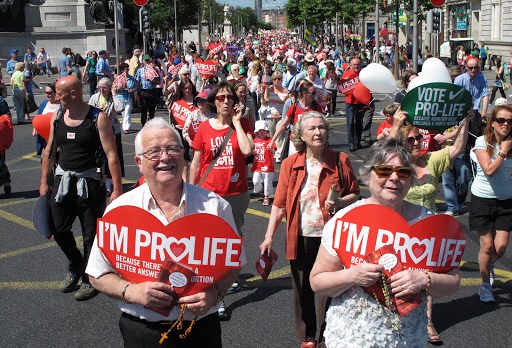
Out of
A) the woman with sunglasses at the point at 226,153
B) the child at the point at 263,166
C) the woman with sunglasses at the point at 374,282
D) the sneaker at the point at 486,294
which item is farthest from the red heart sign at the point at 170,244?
the child at the point at 263,166

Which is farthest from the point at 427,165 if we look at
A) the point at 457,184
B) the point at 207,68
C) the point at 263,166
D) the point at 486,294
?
the point at 207,68

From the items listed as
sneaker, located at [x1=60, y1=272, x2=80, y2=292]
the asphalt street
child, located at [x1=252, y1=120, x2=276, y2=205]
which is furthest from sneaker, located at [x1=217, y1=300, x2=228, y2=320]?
child, located at [x1=252, y1=120, x2=276, y2=205]

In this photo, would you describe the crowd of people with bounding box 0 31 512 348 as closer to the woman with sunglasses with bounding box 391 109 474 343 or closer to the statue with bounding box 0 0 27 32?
the woman with sunglasses with bounding box 391 109 474 343

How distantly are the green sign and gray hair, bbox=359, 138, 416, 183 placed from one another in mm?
2247

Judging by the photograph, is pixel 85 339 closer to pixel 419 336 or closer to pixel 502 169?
pixel 419 336

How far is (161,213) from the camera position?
3158 millimetres

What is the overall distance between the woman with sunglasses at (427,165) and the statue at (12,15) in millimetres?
33992

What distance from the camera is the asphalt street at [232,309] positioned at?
5.24 m

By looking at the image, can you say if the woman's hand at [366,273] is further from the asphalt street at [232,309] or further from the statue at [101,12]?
the statue at [101,12]

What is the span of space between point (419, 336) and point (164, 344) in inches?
46.1

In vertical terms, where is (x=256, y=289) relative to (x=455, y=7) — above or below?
below

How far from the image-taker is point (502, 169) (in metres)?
5.67

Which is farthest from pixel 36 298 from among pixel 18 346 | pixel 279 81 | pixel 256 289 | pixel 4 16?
pixel 4 16

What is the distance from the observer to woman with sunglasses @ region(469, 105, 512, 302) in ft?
18.4
